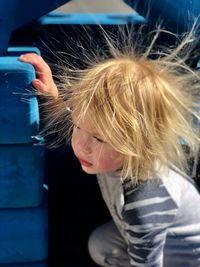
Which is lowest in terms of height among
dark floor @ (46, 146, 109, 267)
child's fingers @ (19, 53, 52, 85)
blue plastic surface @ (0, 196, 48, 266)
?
dark floor @ (46, 146, 109, 267)

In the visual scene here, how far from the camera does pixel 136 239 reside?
1.34 meters

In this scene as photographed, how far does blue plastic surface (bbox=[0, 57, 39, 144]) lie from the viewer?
1.26 meters

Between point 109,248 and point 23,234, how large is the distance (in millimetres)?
224

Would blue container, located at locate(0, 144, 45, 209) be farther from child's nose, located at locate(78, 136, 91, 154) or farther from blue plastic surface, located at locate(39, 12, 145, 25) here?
blue plastic surface, located at locate(39, 12, 145, 25)

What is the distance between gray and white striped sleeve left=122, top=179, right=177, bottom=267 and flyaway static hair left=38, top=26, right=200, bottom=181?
0.04 m

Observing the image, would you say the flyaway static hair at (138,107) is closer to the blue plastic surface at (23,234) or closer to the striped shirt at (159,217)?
the striped shirt at (159,217)

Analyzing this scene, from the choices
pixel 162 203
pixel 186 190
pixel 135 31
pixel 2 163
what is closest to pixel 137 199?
pixel 162 203

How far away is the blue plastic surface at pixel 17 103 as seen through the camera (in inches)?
49.7

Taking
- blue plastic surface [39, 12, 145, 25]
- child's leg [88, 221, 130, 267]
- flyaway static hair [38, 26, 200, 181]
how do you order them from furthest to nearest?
blue plastic surface [39, 12, 145, 25], child's leg [88, 221, 130, 267], flyaway static hair [38, 26, 200, 181]

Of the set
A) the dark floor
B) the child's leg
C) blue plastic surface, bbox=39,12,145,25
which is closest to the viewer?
the child's leg

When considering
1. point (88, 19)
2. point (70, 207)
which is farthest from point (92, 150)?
point (88, 19)

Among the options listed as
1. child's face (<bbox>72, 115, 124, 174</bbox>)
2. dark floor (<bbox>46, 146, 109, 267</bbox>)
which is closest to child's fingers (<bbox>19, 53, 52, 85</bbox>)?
child's face (<bbox>72, 115, 124, 174</bbox>)

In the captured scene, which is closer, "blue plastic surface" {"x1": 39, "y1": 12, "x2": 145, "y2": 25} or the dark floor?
the dark floor

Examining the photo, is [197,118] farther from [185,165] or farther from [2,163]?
[2,163]
